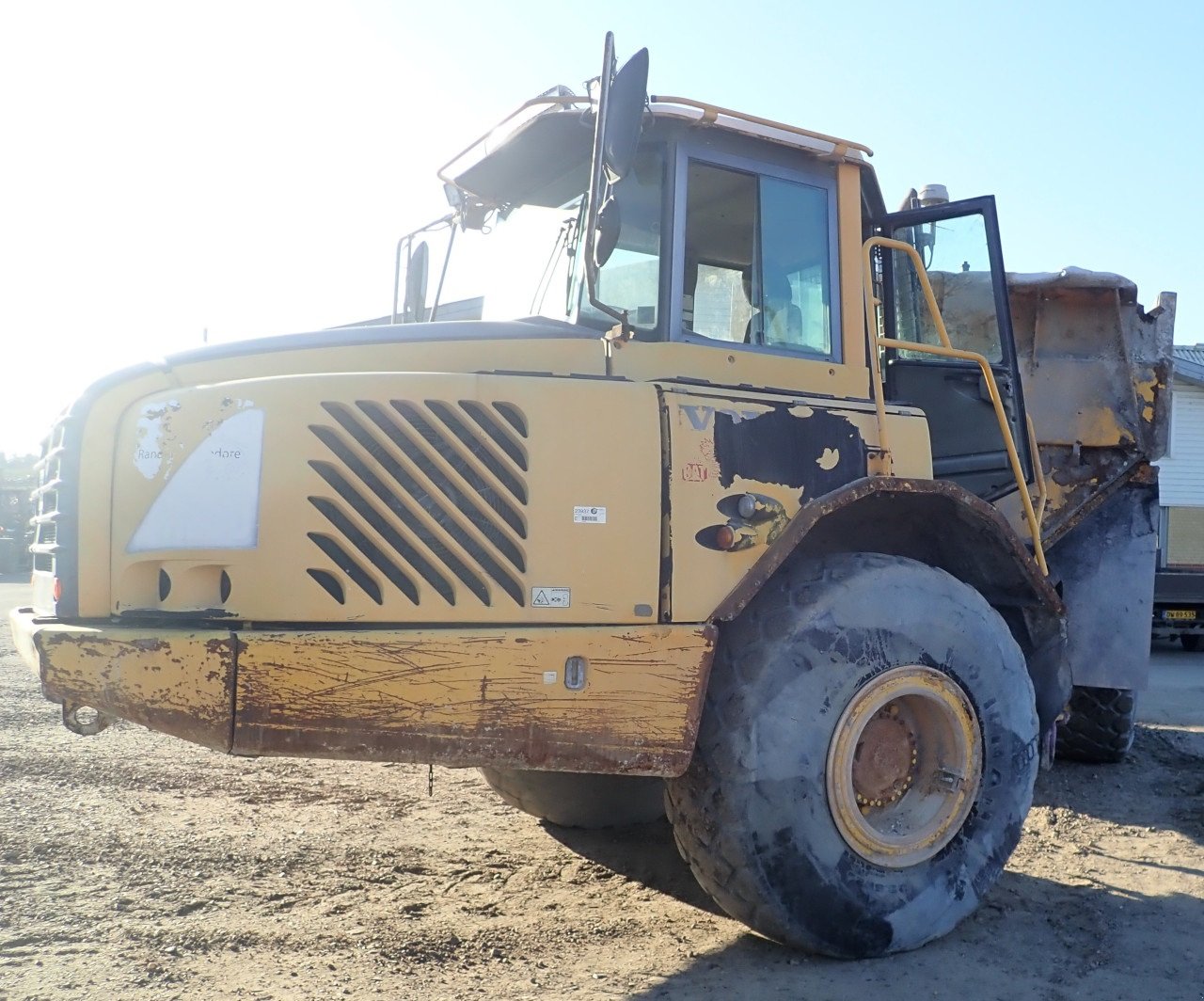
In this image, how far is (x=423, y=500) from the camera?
3.29 m

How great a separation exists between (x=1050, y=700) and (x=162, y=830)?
12.6ft

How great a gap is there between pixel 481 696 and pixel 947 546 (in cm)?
214

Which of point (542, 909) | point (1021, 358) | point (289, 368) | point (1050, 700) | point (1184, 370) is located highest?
point (1184, 370)

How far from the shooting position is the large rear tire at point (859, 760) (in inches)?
137

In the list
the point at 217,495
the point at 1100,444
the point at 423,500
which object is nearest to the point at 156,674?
the point at 217,495

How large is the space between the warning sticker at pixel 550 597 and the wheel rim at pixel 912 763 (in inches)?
43.0

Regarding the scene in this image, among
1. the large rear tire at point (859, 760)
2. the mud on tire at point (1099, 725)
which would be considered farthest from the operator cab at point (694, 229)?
the mud on tire at point (1099, 725)

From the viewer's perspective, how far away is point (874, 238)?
13.8ft

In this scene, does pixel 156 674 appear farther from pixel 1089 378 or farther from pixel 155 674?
pixel 1089 378

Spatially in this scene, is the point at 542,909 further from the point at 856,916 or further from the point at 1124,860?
the point at 1124,860

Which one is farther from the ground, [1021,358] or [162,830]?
[1021,358]

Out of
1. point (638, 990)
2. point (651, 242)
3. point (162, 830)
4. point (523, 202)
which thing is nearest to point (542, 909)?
point (638, 990)

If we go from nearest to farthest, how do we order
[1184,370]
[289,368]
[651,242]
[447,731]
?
1. [447,731]
2. [289,368]
3. [651,242]
4. [1184,370]

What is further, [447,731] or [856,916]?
[856,916]
